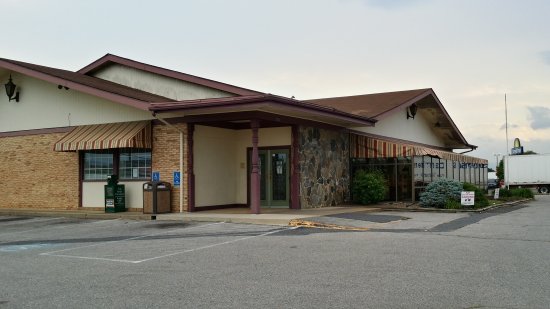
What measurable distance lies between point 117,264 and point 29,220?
10.7 m

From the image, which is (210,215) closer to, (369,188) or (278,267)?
(369,188)

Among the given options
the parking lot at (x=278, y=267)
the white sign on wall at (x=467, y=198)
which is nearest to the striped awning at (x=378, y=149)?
the white sign on wall at (x=467, y=198)

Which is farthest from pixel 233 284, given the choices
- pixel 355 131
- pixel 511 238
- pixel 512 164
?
pixel 512 164

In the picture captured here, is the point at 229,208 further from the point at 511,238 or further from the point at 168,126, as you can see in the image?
the point at 511,238

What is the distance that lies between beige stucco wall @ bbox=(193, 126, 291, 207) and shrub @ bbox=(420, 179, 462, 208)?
581 centimetres

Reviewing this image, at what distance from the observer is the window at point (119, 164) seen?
19734 millimetres

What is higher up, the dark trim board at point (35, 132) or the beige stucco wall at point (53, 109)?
the beige stucco wall at point (53, 109)

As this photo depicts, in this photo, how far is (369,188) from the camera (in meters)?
22.3

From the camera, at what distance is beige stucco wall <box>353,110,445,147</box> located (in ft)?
85.7

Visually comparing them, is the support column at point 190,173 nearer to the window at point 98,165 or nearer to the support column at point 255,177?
the support column at point 255,177

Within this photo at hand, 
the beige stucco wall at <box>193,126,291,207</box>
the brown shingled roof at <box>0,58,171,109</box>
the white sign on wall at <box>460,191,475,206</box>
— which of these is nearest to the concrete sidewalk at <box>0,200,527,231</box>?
the white sign on wall at <box>460,191,475,206</box>

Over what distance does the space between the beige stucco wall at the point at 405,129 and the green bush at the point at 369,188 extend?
2408 mm

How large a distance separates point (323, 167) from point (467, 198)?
5402mm

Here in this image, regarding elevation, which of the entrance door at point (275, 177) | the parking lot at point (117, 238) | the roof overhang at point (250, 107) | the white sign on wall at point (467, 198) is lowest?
the parking lot at point (117, 238)
